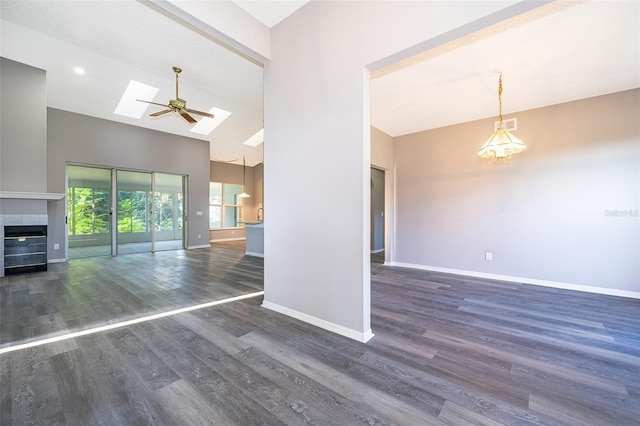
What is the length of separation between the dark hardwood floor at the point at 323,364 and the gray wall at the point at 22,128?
2.39 meters

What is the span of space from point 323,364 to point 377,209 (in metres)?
6.22

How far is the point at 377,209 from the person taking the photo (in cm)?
768

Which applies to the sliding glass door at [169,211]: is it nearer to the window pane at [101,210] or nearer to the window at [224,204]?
the window pane at [101,210]

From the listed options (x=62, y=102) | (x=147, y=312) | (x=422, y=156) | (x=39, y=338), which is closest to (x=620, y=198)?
(x=422, y=156)

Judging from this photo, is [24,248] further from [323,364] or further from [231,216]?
[231,216]

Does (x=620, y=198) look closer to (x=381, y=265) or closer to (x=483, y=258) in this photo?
(x=483, y=258)

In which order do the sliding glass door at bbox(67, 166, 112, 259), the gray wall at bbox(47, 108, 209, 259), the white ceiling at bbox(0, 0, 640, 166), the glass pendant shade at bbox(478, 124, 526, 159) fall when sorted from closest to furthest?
the white ceiling at bbox(0, 0, 640, 166) < the glass pendant shade at bbox(478, 124, 526, 159) < the gray wall at bbox(47, 108, 209, 259) < the sliding glass door at bbox(67, 166, 112, 259)

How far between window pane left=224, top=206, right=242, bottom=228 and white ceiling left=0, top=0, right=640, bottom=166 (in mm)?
5622

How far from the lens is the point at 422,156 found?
17.0 feet

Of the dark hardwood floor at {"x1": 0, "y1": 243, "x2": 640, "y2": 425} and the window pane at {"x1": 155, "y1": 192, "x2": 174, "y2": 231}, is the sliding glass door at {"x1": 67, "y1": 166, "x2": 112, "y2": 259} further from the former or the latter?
the dark hardwood floor at {"x1": 0, "y1": 243, "x2": 640, "y2": 425}

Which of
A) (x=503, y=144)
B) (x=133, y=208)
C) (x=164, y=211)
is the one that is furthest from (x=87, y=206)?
(x=503, y=144)

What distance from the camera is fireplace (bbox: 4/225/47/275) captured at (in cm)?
432

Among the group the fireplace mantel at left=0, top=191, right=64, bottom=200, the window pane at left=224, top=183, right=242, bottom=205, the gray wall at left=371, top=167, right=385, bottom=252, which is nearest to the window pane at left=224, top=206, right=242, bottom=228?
the window pane at left=224, top=183, right=242, bottom=205

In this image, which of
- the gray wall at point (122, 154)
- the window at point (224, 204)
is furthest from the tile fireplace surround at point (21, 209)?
the window at point (224, 204)
